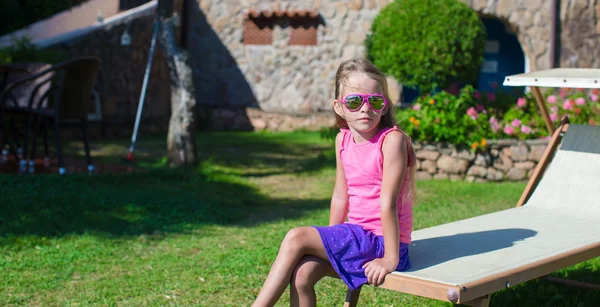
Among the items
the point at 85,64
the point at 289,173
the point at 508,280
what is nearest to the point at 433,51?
the point at 289,173

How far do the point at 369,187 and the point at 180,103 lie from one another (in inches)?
210

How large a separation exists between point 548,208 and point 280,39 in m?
9.62

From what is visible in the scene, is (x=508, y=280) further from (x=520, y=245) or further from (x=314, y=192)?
(x=314, y=192)

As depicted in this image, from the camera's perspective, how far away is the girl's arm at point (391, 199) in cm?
277

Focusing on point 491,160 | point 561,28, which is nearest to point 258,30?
point 561,28

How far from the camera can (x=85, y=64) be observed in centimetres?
693

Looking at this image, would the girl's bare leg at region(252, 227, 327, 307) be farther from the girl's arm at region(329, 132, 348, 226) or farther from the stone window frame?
the stone window frame

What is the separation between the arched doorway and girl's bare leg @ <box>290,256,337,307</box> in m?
11.5

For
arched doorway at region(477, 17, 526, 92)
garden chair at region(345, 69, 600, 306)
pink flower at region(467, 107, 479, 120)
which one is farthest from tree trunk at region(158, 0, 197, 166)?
arched doorway at region(477, 17, 526, 92)

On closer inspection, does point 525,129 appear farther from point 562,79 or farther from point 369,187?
point 369,187

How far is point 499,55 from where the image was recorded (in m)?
13.7

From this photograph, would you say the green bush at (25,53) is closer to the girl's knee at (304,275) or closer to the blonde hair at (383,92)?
the blonde hair at (383,92)

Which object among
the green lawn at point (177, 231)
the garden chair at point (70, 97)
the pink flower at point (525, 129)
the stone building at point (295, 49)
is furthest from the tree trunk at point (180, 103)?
the stone building at point (295, 49)

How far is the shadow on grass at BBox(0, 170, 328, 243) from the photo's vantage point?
5199 millimetres
